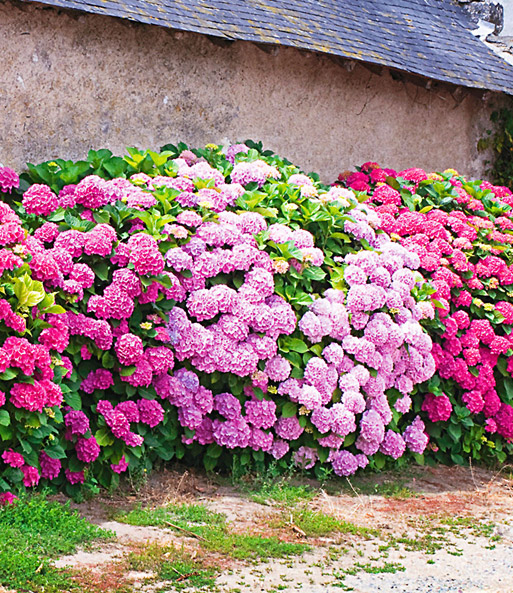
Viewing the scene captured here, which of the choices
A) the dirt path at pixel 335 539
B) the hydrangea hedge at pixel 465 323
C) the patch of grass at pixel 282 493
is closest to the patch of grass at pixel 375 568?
the dirt path at pixel 335 539

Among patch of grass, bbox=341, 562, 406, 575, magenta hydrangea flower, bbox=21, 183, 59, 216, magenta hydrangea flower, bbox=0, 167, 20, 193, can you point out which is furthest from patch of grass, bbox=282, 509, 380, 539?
magenta hydrangea flower, bbox=0, 167, 20, 193

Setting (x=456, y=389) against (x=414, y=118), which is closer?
(x=456, y=389)

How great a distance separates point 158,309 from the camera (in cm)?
534

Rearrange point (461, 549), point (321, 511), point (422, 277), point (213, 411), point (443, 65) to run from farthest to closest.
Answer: point (443, 65)
point (422, 277)
point (213, 411)
point (321, 511)
point (461, 549)

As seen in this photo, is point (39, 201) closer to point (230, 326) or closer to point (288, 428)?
point (230, 326)

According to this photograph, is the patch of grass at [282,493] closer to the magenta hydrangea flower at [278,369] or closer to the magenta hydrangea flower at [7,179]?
the magenta hydrangea flower at [278,369]

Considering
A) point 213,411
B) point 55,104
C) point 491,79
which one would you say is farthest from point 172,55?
point 491,79

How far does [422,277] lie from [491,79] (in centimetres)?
412

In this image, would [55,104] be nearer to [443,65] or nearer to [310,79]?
[310,79]

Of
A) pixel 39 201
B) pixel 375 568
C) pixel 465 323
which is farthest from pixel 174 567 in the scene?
pixel 465 323

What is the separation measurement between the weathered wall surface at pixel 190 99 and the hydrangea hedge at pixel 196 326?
0.80 metres

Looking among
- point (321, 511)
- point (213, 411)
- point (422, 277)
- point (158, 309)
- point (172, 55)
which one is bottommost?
point (321, 511)

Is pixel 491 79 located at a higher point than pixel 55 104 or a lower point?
higher

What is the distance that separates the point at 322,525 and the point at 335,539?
121mm
